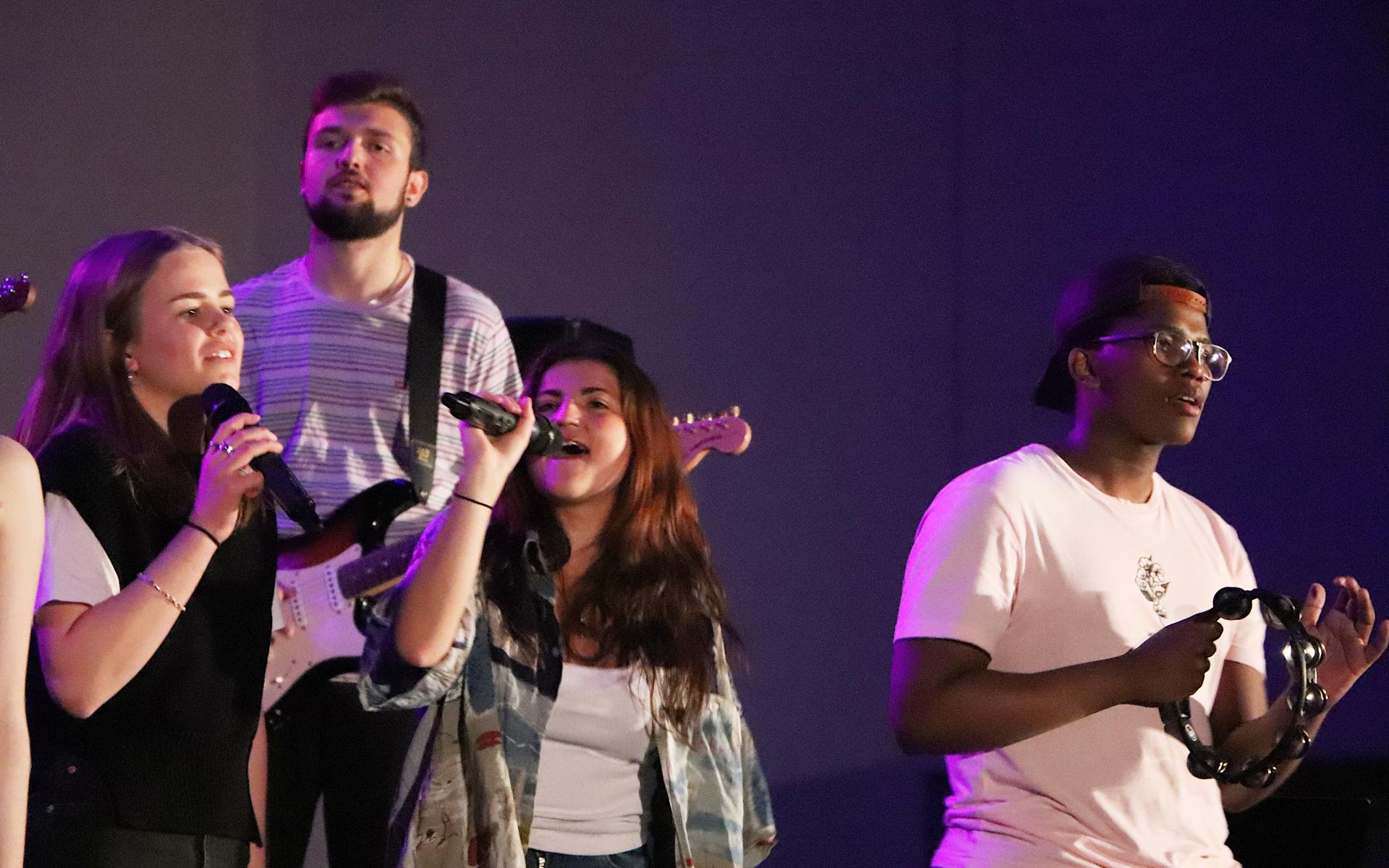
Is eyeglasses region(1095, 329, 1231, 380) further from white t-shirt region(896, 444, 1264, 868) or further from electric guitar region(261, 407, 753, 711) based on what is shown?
electric guitar region(261, 407, 753, 711)

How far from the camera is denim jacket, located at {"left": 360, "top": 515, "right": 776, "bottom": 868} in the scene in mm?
2393

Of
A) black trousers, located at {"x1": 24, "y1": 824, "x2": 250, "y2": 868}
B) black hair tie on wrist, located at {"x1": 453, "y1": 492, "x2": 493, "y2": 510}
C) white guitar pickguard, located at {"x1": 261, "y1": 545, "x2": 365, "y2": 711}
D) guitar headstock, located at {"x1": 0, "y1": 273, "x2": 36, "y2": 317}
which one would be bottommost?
black trousers, located at {"x1": 24, "y1": 824, "x2": 250, "y2": 868}

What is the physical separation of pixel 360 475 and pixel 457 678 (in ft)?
3.50

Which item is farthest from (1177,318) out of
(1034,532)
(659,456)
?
(659,456)

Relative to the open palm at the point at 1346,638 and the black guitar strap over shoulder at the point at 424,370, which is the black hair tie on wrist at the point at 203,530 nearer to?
the black guitar strap over shoulder at the point at 424,370

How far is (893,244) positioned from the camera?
5012 millimetres

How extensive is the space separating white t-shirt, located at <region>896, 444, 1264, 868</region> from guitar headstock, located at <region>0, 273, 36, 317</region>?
1.53 meters

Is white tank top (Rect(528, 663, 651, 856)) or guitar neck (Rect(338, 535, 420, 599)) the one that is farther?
guitar neck (Rect(338, 535, 420, 599))

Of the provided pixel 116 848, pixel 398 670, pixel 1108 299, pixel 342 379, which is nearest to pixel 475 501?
pixel 398 670

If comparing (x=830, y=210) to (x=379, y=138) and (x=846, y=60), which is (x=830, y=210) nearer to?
(x=846, y=60)

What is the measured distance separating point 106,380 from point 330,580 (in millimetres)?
1005

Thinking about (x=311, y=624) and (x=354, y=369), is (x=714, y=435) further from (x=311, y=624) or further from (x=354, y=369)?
(x=311, y=624)

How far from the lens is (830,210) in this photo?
4.93 meters

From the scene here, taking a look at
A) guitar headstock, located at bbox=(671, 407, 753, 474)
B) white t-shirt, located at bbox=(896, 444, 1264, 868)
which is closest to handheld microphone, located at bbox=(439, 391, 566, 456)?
white t-shirt, located at bbox=(896, 444, 1264, 868)
